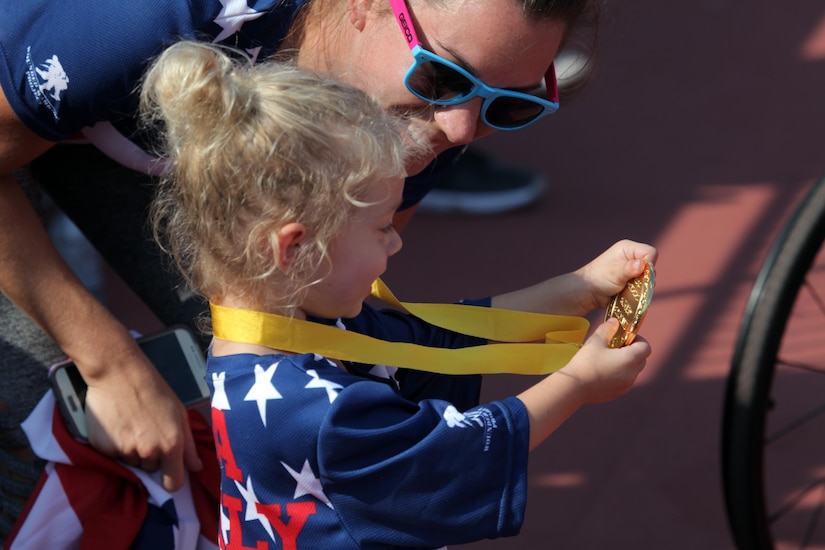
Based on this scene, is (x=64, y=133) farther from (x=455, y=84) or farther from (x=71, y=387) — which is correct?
(x=455, y=84)

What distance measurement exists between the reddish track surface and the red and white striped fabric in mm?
1086

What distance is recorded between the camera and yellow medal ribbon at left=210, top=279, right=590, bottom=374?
1430 millimetres

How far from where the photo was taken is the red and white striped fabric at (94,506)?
1744 mm

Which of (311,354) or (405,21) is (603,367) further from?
(405,21)

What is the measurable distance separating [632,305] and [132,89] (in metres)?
0.81

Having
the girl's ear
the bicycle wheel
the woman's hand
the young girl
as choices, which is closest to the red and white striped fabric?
the woman's hand

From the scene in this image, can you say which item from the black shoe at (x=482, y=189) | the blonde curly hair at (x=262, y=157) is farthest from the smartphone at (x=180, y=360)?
the black shoe at (x=482, y=189)

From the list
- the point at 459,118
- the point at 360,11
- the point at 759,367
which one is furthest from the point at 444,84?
the point at 759,367

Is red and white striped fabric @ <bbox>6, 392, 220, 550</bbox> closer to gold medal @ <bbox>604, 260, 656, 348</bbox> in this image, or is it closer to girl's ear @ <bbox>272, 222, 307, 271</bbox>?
girl's ear @ <bbox>272, 222, 307, 271</bbox>

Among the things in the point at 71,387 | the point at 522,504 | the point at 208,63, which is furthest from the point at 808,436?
A: the point at 208,63

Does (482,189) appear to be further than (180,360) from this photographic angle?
Yes

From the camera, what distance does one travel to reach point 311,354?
144 centimetres

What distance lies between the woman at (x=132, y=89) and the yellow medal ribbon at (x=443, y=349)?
0.43 ft

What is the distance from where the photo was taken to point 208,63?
1375 mm
